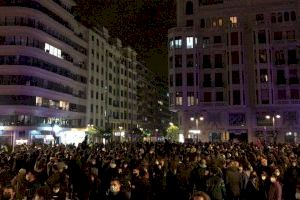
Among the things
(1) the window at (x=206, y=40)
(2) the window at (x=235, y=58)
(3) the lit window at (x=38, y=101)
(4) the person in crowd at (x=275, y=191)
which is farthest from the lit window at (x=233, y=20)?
(4) the person in crowd at (x=275, y=191)

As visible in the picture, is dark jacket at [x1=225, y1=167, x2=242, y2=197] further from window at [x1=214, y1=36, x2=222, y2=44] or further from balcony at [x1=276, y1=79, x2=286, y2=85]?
window at [x1=214, y1=36, x2=222, y2=44]

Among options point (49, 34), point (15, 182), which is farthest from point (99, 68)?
point (15, 182)

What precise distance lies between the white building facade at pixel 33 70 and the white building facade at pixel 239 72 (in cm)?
1861

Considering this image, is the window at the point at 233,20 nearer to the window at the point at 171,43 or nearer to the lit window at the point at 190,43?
the lit window at the point at 190,43

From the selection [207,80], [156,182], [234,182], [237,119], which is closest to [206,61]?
[207,80]

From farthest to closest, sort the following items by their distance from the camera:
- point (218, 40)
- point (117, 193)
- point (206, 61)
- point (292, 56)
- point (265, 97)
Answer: point (206, 61) → point (218, 40) → point (292, 56) → point (265, 97) → point (117, 193)

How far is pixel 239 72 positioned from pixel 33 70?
31400 millimetres

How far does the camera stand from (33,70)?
57344 millimetres

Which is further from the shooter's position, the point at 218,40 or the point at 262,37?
the point at 218,40

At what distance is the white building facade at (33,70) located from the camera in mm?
55656

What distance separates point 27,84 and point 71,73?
51.5ft

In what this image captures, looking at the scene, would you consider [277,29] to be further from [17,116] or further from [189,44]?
[17,116]

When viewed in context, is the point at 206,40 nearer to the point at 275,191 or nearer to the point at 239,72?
the point at 239,72

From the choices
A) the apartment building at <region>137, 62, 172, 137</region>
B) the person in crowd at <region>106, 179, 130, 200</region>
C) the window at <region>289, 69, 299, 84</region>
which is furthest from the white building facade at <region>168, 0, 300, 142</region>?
the apartment building at <region>137, 62, 172, 137</region>
